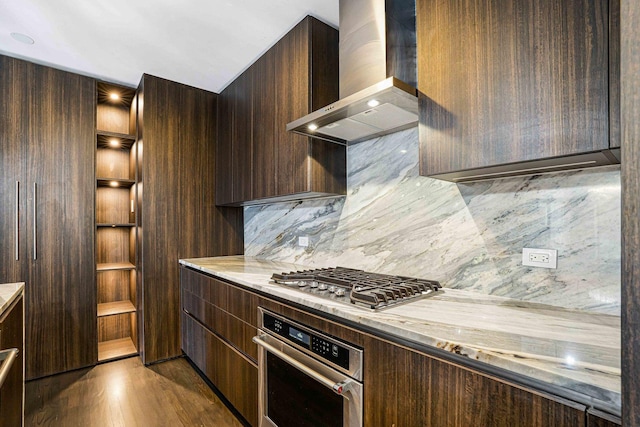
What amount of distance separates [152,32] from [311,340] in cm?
220

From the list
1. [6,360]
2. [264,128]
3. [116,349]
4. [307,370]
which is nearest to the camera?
[6,360]

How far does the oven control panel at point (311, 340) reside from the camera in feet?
3.93

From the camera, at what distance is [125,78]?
9.19ft

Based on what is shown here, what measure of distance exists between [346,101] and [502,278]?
104 cm

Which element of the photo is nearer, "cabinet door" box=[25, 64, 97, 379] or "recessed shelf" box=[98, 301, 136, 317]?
"cabinet door" box=[25, 64, 97, 379]

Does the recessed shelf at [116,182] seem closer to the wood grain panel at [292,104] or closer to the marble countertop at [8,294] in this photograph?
the marble countertop at [8,294]

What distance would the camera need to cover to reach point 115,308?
3.03 metres

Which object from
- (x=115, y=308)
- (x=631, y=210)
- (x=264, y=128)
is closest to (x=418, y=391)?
(x=631, y=210)

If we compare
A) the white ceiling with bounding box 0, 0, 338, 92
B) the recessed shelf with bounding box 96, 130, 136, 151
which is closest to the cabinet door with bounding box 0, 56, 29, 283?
the white ceiling with bounding box 0, 0, 338, 92

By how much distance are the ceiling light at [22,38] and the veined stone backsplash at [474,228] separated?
7.57 ft

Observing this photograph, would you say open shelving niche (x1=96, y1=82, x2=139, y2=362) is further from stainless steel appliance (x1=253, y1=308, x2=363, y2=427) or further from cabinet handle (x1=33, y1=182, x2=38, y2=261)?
stainless steel appliance (x1=253, y1=308, x2=363, y2=427)

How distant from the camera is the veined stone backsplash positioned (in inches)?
44.6

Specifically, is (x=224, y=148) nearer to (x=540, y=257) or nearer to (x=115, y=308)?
(x=115, y=308)

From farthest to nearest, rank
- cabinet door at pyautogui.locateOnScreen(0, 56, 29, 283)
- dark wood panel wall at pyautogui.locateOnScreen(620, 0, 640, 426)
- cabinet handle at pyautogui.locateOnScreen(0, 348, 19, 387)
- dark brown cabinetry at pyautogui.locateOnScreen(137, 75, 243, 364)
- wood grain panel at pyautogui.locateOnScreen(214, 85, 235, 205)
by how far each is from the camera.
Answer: wood grain panel at pyautogui.locateOnScreen(214, 85, 235, 205) → dark brown cabinetry at pyautogui.locateOnScreen(137, 75, 243, 364) → cabinet door at pyautogui.locateOnScreen(0, 56, 29, 283) → cabinet handle at pyautogui.locateOnScreen(0, 348, 19, 387) → dark wood panel wall at pyautogui.locateOnScreen(620, 0, 640, 426)
